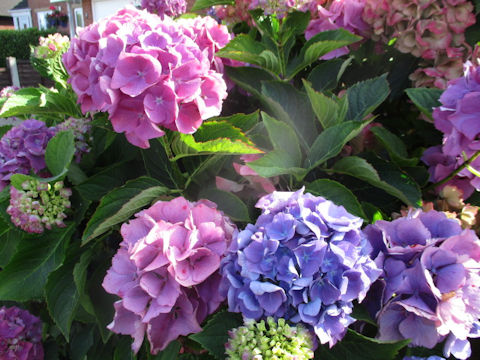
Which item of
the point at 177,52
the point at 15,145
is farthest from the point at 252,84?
the point at 15,145

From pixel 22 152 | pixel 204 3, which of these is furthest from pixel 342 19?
pixel 22 152

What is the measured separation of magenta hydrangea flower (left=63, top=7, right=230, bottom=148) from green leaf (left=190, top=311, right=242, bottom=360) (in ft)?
0.96

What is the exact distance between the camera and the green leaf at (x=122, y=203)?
67 cm

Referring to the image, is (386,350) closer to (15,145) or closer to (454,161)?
(454,161)

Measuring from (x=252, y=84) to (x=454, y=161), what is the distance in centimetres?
44

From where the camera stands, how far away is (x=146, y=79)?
0.66 meters

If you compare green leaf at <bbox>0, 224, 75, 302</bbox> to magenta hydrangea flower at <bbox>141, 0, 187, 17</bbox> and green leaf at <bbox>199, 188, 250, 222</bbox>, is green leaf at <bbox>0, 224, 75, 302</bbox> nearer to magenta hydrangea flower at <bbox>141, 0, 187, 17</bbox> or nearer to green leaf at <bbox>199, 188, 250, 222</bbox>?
green leaf at <bbox>199, 188, 250, 222</bbox>

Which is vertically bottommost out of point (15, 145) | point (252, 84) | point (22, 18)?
point (22, 18)

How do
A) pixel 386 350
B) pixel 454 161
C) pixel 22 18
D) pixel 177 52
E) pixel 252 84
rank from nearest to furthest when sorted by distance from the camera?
pixel 386 350 < pixel 177 52 < pixel 454 161 < pixel 252 84 < pixel 22 18

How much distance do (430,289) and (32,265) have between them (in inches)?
27.7

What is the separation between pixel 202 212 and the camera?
0.65 metres

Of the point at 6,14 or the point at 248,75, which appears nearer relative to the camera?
the point at 248,75

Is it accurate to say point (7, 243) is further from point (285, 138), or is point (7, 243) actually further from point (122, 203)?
point (285, 138)

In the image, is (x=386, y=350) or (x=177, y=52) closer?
(x=386, y=350)
